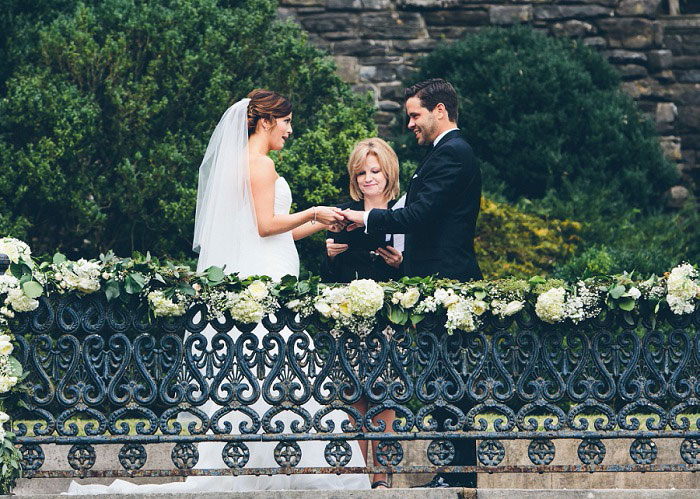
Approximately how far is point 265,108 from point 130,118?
3993 millimetres

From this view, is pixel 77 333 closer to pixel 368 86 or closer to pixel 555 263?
pixel 555 263

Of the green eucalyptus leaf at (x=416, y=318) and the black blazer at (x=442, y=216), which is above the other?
the black blazer at (x=442, y=216)

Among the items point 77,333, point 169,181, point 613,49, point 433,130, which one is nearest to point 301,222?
point 433,130

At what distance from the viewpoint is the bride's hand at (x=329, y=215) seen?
697 centimetres

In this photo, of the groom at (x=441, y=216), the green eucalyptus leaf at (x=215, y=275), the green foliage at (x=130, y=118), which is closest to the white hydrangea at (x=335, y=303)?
the green eucalyptus leaf at (x=215, y=275)

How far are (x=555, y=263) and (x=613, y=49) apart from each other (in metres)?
4.03

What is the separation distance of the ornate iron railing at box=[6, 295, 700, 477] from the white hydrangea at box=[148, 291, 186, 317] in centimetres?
8

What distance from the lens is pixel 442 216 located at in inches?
262

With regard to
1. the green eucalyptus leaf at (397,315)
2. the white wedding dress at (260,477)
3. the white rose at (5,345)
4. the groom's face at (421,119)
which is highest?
the groom's face at (421,119)

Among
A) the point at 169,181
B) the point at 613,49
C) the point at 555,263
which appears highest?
the point at 613,49

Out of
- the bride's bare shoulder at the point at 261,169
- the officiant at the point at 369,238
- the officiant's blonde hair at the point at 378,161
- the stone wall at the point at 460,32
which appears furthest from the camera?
the stone wall at the point at 460,32

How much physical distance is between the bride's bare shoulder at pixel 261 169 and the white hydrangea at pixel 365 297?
1.20m

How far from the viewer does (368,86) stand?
1365 cm

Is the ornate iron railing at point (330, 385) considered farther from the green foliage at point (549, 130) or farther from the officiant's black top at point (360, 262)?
the green foliage at point (549, 130)
